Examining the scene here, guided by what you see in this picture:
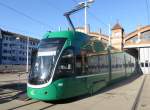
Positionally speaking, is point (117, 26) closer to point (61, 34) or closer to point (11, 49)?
point (11, 49)

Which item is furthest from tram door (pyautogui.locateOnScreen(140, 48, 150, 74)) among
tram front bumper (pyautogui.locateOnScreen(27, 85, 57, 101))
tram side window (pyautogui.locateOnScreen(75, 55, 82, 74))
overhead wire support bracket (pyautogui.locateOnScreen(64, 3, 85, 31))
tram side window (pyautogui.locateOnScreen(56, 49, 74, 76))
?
tram front bumper (pyautogui.locateOnScreen(27, 85, 57, 101))

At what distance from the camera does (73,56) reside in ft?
43.0

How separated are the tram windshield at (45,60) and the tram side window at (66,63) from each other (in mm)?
278

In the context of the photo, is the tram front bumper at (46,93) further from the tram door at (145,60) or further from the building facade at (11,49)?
the building facade at (11,49)

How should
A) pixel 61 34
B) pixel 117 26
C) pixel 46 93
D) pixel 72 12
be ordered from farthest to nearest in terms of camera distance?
1. pixel 117 26
2. pixel 72 12
3. pixel 61 34
4. pixel 46 93

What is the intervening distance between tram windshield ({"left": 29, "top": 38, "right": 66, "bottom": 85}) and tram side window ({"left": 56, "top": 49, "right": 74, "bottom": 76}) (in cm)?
28

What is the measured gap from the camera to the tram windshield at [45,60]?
12.1m

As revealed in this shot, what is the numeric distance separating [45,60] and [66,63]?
0.93 meters

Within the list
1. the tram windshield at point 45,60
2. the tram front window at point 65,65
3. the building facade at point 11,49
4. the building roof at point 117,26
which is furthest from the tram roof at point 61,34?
the building facade at point 11,49

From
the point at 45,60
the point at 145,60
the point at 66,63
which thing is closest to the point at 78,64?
the point at 66,63

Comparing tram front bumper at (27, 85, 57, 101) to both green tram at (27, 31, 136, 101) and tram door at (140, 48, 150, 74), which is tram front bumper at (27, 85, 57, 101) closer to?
green tram at (27, 31, 136, 101)

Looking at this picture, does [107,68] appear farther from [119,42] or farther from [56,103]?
[119,42]

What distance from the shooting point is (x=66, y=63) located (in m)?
12.6

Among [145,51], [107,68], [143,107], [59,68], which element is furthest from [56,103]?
[145,51]
